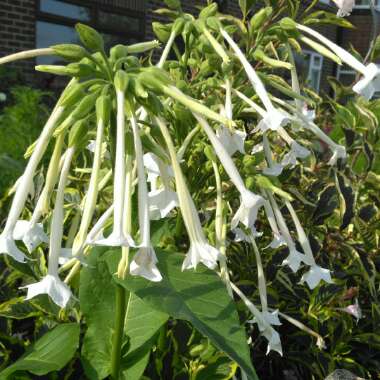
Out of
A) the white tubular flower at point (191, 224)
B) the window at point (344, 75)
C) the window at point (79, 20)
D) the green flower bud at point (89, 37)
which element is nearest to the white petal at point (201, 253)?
the white tubular flower at point (191, 224)

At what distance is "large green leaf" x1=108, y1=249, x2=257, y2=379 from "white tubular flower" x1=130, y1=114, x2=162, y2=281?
48 mm

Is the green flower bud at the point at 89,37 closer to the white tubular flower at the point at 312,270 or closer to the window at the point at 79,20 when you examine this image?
the white tubular flower at the point at 312,270

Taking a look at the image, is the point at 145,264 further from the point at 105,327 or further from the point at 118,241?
the point at 105,327

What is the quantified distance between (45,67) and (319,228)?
0.72m

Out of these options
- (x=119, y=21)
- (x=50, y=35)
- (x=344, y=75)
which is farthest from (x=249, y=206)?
(x=344, y=75)

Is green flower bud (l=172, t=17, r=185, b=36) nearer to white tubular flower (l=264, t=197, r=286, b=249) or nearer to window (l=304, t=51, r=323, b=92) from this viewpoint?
white tubular flower (l=264, t=197, r=286, b=249)

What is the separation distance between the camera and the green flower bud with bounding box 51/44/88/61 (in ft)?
1.80

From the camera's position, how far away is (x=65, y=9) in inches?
179

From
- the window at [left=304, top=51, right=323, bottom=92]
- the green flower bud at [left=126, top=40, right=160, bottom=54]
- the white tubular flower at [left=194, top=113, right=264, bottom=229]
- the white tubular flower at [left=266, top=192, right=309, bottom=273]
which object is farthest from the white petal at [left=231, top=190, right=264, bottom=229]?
the window at [left=304, top=51, right=323, bottom=92]

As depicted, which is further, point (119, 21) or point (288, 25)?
point (119, 21)

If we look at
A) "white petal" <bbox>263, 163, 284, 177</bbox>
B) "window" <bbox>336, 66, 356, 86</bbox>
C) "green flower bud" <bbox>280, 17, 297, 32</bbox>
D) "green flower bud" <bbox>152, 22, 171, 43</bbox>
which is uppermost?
"green flower bud" <bbox>280, 17, 297, 32</bbox>

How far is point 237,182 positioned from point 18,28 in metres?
4.00

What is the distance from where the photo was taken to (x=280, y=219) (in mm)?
713

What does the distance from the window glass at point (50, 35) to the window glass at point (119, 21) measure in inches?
14.7
